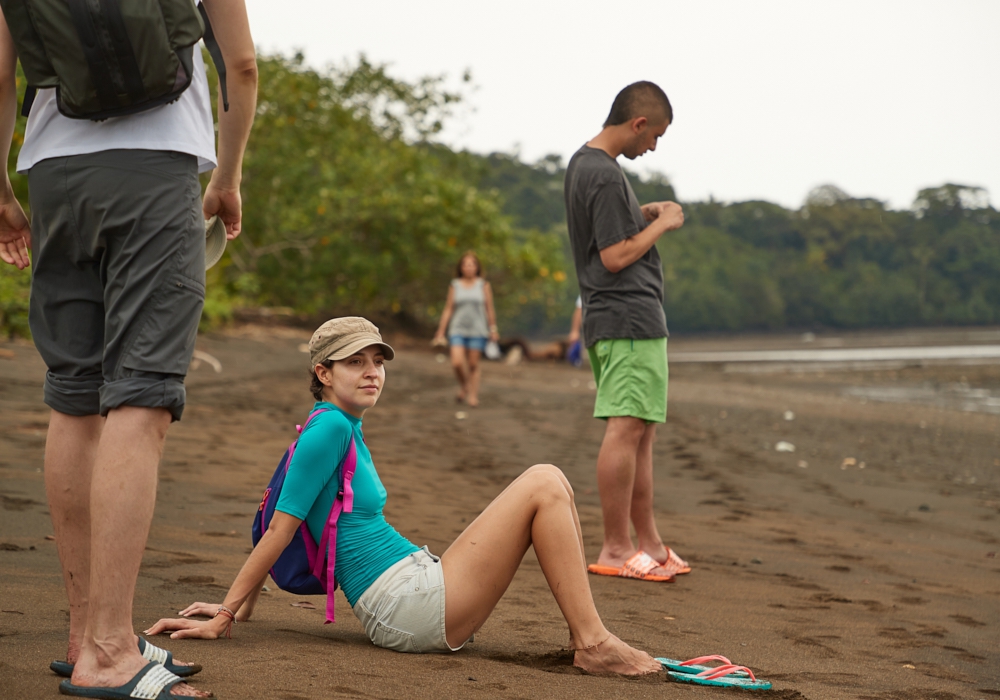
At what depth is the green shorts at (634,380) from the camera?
4199mm

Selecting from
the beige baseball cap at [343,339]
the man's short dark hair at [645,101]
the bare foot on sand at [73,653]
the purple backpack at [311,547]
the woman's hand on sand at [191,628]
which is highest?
the man's short dark hair at [645,101]

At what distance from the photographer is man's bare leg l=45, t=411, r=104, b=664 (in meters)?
2.33

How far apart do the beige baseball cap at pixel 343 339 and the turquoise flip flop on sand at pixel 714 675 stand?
1.14 meters

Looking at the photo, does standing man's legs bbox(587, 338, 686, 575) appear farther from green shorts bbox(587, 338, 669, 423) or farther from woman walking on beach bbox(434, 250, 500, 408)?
woman walking on beach bbox(434, 250, 500, 408)

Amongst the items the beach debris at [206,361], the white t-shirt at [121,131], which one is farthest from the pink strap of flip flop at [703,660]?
the beach debris at [206,361]

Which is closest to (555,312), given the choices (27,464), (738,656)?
(27,464)

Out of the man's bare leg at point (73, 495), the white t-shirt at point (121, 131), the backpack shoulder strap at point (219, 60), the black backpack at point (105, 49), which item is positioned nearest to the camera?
the black backpack at point (105, 49)

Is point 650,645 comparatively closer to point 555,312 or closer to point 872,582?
point 872,582

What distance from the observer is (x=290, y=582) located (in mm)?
2738

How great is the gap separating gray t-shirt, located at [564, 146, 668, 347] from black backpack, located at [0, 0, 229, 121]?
2337 mm

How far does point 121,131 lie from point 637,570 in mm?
2767

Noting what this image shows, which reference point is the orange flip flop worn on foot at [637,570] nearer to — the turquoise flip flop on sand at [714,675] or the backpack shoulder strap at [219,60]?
the turquoise flip flop on sand at [714,675]

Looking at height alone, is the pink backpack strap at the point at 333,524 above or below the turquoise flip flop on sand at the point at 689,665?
above

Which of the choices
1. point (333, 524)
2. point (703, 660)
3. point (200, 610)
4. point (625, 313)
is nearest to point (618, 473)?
point (625, 313)
